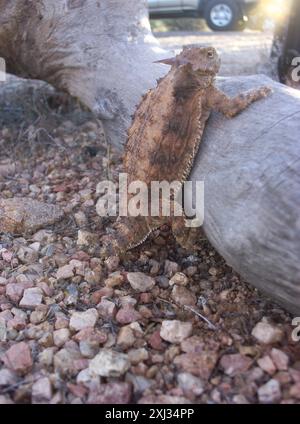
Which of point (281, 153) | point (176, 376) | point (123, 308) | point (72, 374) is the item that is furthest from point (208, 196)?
point (72, 374)

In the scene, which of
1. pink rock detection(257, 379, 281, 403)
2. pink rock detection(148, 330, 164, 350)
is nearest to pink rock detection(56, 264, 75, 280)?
pink rock detection(148, 330, 164, 350)

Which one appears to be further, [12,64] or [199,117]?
[12,64]

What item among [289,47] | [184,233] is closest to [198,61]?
[184,233]

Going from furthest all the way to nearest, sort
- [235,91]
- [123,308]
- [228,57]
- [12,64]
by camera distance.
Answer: [228,57]
[12,64]
[235,91]
[123,308]

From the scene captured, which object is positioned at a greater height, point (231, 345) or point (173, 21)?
point (231, 345)

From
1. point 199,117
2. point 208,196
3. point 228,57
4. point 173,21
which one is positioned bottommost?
point 173,21

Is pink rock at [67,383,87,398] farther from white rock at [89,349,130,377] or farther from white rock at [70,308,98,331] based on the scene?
white rock at [70,308,98,331]

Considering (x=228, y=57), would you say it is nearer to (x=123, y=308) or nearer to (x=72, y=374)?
(x=123, y=308)
